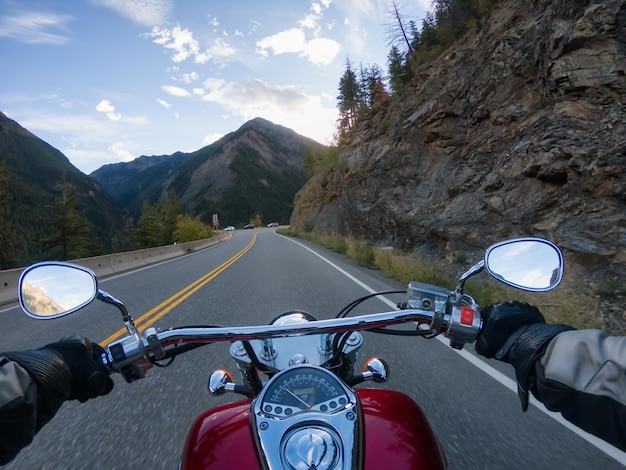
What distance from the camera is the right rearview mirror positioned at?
1.84 m

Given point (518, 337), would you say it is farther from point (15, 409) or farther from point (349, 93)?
point (349, 93)

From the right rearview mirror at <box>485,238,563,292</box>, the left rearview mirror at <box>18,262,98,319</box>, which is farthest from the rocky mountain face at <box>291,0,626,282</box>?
the left rearview mirror at <box>18,262,98,319</box>

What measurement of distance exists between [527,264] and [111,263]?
55.4 ft

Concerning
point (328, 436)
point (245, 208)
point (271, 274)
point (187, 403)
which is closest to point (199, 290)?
point (271, 274)

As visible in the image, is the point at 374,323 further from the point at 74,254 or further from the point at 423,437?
the point at 74,254

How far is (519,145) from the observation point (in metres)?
14.3

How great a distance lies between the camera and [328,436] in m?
1.23

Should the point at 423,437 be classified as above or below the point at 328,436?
below

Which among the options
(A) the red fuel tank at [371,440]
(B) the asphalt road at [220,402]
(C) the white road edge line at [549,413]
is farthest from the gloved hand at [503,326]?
(C) the white road edge line at [549,413]

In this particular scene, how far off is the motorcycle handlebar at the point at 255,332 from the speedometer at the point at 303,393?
0.75 ft

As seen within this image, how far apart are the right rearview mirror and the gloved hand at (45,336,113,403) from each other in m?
1.59

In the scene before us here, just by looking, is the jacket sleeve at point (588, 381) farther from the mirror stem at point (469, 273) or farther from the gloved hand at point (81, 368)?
the gloved hand at point (81, 368)

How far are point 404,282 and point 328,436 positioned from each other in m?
9.96

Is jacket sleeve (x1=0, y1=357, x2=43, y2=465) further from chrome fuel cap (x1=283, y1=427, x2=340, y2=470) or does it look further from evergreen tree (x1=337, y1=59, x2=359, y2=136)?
evergreen tree (x1=337, y1=59, x2=359, y2=136)
